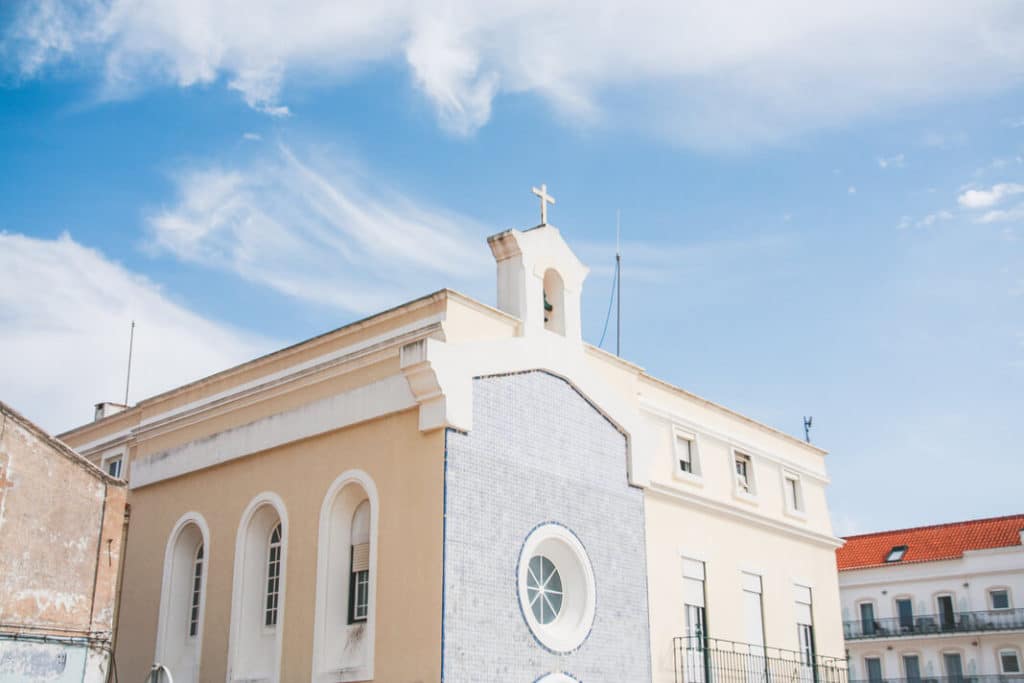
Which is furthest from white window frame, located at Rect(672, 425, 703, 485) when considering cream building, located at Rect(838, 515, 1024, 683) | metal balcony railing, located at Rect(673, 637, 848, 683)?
cream building, located at Rect(838, 515, 1024, 683)

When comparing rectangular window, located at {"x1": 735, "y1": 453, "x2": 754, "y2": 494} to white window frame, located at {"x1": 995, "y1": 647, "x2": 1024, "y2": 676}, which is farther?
white window frame, located at {"x1": 995, "y1": 647, "x2": 1024, "y2": 676}

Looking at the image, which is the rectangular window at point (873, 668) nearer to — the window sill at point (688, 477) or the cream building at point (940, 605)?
the cream building at point (940, 605)

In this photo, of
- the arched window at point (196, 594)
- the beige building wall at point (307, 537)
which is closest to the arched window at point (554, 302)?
the beige building wall at point (307, 537)

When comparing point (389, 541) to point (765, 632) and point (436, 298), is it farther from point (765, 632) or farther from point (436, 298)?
point (765, 632)

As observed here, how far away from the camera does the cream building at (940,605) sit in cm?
4338

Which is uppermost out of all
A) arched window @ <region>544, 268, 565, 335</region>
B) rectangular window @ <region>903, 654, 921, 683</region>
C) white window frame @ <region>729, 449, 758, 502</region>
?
arched window @ <region>544, 268, 565, 335</region>

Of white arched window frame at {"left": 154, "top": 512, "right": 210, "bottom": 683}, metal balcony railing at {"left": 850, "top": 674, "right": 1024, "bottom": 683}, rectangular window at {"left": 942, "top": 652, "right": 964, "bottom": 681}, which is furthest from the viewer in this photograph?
rectangular window at {"left": 942, "top": 652, "right": 964, "bottom": 681}

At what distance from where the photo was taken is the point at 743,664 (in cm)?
2225

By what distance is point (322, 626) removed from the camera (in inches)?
700

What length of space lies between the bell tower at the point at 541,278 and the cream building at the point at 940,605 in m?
30.3

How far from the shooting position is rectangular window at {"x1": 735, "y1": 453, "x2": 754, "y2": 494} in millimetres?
24688

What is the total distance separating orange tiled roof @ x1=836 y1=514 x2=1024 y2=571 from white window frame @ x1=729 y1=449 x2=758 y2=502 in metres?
23.9

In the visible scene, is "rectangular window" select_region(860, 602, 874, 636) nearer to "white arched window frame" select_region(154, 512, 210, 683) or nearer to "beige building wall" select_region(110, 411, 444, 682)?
"white arched window frame" select_region(154, 512, 210, 683)

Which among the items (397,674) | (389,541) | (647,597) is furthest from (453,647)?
(647,597)
